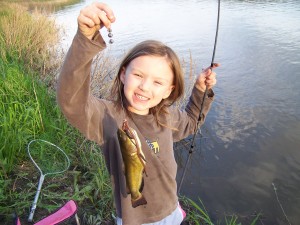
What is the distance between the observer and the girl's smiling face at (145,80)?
1609 mm

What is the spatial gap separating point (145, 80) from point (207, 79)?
0.63 meters

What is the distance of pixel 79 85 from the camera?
133cm

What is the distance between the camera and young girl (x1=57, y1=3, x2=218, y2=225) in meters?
1.39

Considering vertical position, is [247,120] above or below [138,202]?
below

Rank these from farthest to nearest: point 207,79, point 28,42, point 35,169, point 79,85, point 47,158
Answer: point 28,42 < point 47,158 < point 35,169 < point 207,79 < point 79,85

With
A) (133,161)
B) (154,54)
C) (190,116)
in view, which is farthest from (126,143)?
(190,116)

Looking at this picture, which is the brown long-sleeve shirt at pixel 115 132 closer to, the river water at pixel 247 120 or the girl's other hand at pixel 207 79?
the girl's other hand at pixel 207 79

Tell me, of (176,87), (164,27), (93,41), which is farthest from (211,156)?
(164,27)

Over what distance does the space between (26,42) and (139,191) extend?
704 centimetres

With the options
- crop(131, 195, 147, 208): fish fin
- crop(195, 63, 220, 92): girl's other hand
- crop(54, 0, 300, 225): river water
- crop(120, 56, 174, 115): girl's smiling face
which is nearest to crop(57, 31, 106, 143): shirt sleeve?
crop(120, 56, 174, 115): girl's smiling face

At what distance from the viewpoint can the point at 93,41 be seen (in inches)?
48.9

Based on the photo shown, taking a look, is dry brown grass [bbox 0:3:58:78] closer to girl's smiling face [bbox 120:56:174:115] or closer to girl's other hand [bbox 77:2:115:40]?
girl's smiling face [bbox 120:56:174:115]

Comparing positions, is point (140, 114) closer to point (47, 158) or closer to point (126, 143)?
point (126, 143)

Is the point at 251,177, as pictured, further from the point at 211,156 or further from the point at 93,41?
the point at 93,41
